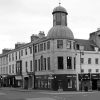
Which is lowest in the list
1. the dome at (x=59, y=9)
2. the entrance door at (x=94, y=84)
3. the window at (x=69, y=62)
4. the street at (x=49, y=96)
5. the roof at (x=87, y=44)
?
the street at (x=49, y=96)

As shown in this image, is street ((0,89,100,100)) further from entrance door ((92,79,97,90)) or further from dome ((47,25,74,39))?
entrance door ((92,79,97,90))

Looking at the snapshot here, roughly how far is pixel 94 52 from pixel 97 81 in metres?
7.18

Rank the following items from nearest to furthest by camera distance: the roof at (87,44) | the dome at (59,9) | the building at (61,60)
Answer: the building at (61,60) → the dome at (59,9) → the roof at (87,44)

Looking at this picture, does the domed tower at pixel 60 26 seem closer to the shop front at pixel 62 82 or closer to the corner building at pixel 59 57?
the corner building at pixel 59 57

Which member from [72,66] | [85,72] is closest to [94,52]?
[85,72]

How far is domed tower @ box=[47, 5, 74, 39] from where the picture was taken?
2286 inches

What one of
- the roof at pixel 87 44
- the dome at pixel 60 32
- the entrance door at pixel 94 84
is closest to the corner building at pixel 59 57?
the dome at pixel 60 32

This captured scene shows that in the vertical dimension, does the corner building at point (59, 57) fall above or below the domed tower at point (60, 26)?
below

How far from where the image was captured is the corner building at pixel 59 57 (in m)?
57.0

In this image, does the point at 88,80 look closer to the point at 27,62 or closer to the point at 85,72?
the point at 85,72

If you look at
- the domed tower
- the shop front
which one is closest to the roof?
the domed tower

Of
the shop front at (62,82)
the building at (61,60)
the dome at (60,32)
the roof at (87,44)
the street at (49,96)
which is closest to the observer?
the street at (49,96)

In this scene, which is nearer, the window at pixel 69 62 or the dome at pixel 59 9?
the window at pixel 69 62

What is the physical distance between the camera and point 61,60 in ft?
188
